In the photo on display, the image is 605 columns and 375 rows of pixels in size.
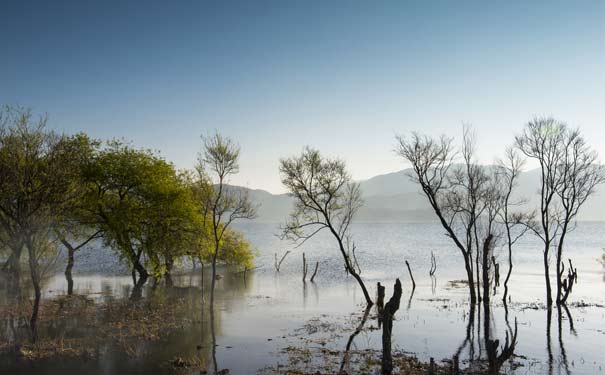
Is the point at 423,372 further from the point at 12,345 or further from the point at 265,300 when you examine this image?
the point at 265,300

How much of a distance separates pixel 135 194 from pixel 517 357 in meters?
31.8

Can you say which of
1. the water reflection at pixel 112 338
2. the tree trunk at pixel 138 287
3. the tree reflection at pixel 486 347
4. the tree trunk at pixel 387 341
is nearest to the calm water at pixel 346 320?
the water reflection at pixel 112 338

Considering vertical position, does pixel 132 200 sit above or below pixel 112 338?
above

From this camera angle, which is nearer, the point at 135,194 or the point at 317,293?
the point at 135,194

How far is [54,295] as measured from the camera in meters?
42.2

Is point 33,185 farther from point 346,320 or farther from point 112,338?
point 346,320

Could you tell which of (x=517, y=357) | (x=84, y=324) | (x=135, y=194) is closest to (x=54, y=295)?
(x=135, y=194)

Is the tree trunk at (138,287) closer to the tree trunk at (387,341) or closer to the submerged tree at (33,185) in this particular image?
the submerged tree at (33,185)

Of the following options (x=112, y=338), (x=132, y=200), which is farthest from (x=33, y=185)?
(x=132, y=200)

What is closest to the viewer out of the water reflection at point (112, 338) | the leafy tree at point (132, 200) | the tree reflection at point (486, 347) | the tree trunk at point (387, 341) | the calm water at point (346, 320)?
the tree reflection at point (486, 347)

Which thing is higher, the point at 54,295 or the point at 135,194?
the point at 135,194

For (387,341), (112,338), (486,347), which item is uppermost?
(387,341)

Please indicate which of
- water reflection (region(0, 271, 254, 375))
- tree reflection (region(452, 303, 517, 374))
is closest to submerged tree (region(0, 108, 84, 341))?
water reflection (region(0, 271, 254, 375))

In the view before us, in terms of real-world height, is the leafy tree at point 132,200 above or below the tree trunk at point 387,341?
above
